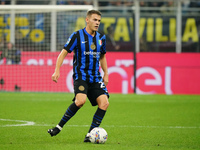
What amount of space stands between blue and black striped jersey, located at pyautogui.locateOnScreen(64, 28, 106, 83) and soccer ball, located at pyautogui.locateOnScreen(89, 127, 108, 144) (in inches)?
28.5

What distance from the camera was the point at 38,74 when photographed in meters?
16.5

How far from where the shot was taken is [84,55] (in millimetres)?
6609

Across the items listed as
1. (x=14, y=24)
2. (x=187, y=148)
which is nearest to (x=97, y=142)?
(x=187, y=148)

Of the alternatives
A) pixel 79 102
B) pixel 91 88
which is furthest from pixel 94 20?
pixel 79 102

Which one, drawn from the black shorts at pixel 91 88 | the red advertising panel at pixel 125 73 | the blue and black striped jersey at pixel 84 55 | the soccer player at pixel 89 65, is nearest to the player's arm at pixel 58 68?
the soccer player at pixel 89 65

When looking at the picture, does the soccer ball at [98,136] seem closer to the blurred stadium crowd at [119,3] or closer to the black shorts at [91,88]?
the black shorts at [91,88]

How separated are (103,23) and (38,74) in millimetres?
2920

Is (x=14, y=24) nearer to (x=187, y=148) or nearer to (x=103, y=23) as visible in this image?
(x=103, y=23)

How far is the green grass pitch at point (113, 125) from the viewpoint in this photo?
20.5 ft

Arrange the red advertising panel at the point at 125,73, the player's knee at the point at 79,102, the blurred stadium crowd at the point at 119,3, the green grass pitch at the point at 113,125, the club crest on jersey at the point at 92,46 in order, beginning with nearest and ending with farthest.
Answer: the green grass pitch at the point at 113,125
the player's knee at the point at 79,102
the club crest on jersey at the point at 92,46
the red advertising panel at the point at 125,73
the blurred stadium crowd at the point at 119,3

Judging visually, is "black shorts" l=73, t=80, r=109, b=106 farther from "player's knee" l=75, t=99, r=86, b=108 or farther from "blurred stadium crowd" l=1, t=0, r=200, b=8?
"blurred stadium crowd" l=1, t=0, r=200, b=8

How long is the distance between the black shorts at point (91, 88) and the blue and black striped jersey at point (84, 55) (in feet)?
0.20

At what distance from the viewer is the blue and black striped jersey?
6.59 m

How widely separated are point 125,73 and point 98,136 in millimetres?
10574
